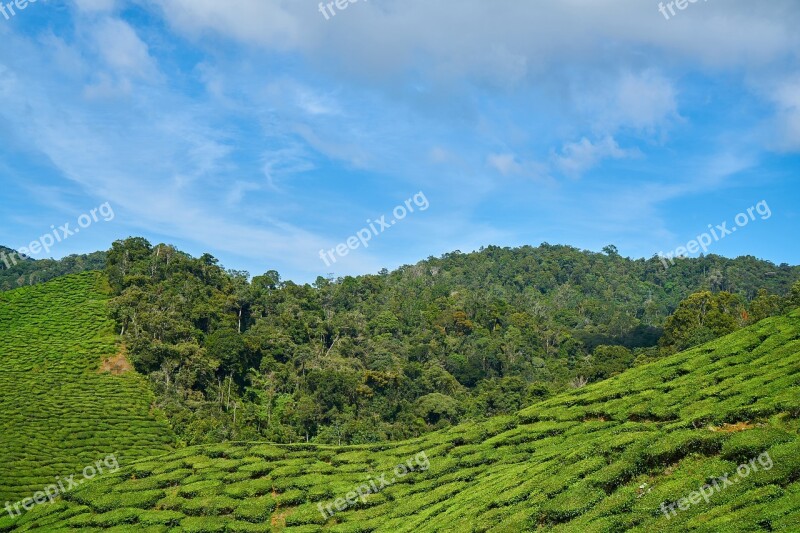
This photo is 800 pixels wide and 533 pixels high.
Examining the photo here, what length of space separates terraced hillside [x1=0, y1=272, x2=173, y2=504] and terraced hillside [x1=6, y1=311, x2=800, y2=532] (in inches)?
459

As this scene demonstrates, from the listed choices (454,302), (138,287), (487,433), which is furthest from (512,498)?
(454,302)

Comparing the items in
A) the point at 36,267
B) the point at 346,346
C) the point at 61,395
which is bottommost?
the point at 61,395

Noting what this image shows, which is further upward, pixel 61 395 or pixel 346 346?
pixel 346 346

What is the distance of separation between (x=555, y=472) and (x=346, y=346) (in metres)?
87.1

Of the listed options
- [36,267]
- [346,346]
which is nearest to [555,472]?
[346,346]

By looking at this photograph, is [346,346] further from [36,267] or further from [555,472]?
[36,267]

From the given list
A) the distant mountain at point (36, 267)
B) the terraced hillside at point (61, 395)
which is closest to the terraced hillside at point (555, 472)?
the terraced hillside at point (61, 395)

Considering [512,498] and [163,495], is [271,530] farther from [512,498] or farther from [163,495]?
[512,498]

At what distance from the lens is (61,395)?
6569cm

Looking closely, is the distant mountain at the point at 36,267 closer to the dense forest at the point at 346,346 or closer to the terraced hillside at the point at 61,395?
the dense forest at the point at 346,346

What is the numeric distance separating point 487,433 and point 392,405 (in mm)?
52596

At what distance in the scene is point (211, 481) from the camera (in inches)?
1555

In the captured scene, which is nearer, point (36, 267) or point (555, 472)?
point (555, 472)

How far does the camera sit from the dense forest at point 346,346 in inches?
3164
